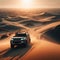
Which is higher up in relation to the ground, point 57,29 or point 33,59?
point 57,29

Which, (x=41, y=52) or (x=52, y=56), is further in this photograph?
(x=41, y=52)

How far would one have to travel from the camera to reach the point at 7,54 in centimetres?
2772

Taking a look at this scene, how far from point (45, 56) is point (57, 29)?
1615cm

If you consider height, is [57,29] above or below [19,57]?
above

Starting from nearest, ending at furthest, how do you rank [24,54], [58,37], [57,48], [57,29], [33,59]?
1. [33,59]
2. [24,54]
3. [57,48]
4. [58,37]
5. [57,29]

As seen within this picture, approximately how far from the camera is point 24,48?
31.3 meters

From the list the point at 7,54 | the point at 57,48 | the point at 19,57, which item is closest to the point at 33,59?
the point at 19,57

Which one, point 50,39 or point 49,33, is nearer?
point 50,39

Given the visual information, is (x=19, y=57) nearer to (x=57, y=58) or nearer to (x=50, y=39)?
(x=57, y=58)

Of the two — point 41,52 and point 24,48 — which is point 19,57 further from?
point 24,48

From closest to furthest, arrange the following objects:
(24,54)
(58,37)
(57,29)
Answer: (24,54)
(58,37)
(57,29)

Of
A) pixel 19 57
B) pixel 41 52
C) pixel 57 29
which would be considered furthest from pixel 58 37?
pixel 19 57

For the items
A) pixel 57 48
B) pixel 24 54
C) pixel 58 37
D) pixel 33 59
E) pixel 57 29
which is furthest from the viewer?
pixel 57 29

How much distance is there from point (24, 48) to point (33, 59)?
21.3 feet
